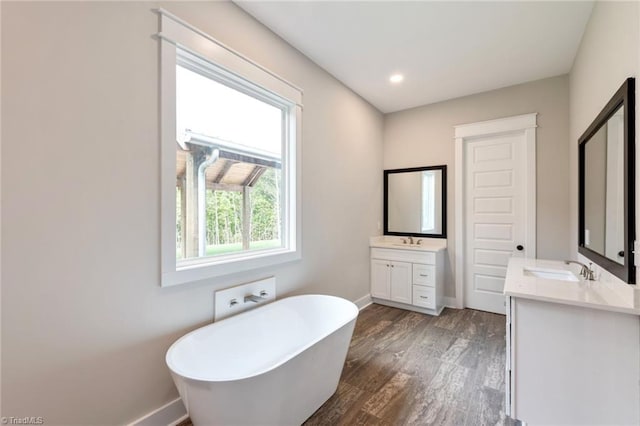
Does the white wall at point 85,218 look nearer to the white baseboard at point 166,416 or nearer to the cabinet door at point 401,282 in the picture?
the white baseboard at point 166,416

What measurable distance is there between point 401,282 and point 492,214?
1.42m

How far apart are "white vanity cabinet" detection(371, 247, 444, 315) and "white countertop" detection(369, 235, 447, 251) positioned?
39 mm

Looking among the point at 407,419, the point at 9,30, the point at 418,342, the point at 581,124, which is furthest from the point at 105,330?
the point at 581,124

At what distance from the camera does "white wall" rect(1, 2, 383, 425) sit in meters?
1.14

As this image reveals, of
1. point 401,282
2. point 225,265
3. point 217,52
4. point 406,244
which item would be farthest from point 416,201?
point 217,52

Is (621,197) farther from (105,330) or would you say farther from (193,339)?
(105,330)

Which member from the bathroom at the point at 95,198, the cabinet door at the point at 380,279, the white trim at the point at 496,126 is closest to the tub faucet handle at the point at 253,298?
the bathroom at the point at 95,198

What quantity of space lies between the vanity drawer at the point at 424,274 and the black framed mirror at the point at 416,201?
0.60 metres

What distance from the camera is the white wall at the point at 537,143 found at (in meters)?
2.96

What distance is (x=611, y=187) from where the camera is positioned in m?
1.59

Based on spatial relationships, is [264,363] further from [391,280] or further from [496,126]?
[496,126]

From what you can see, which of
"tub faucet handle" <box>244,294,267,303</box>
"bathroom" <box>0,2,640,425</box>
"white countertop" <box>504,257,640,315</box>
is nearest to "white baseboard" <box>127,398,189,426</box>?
"bathroom" <box>0,2,640,425</box>

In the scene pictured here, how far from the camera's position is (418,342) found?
265 centimetres

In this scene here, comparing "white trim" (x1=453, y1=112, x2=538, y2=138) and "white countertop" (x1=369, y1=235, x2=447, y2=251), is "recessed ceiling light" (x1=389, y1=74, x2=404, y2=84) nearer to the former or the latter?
"white trim" (x1=453, y1=112, x2=538, y2=138)
